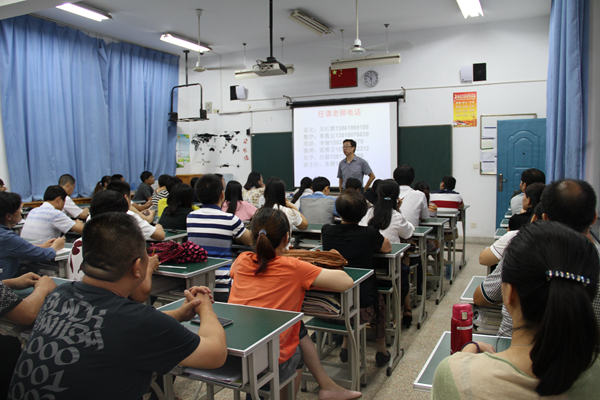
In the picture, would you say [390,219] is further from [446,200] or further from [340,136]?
[340,136]

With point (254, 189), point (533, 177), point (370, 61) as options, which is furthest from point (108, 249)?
point (370, 61)

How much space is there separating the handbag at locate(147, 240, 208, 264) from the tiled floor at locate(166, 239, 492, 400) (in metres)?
0.80

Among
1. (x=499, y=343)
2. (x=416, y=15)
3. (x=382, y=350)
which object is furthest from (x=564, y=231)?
(x=416, y=15)

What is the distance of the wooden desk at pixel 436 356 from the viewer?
1.19 metres

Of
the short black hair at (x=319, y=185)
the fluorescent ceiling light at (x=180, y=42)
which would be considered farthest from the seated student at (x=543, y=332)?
the fluorescent ceiling light at (x=180, y=42)

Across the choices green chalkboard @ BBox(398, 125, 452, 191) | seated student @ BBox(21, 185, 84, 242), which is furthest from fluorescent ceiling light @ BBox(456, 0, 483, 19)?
seated student @ BBox(21, 185, 84, 242)

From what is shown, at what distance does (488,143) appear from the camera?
21.9 ft

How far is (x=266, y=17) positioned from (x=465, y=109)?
3386 mm

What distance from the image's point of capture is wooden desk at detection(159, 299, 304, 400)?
4.58 ft

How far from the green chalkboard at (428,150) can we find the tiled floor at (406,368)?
3.11 metres

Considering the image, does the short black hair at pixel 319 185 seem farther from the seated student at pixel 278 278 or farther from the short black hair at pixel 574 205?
the short black hair at pixel 574 205

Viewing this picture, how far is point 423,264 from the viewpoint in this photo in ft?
11.8

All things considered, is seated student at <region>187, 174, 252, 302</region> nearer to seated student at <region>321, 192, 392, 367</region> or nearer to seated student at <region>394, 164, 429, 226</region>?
seated student at <region>321, 192, 392, 367</region>

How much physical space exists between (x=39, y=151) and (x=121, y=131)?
4.88ft
